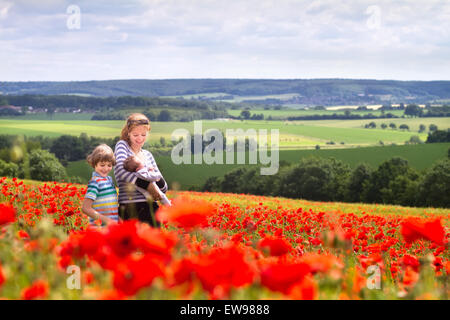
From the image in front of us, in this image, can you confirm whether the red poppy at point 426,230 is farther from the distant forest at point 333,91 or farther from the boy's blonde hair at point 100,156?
the distant forest at point 333,91

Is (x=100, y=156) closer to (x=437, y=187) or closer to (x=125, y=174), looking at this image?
(x=125, y=174)

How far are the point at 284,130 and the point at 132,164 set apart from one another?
111m

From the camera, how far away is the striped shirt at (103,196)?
17.9 ft

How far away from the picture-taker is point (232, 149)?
93.8 metres

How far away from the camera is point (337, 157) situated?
8088cm

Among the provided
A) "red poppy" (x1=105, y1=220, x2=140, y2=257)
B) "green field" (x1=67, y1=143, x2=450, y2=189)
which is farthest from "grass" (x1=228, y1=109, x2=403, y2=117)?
"red poppy" (x1=105, y1=220, x2=140, y2=257)

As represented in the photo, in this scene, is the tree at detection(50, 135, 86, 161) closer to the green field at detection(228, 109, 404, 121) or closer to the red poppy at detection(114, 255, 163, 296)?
the green field at detection(228, 109, 404, 121)

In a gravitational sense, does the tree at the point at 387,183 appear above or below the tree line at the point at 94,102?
below

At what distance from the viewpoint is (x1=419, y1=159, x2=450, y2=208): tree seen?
49219 mm

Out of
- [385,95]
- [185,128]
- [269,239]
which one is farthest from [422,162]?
[385,95]

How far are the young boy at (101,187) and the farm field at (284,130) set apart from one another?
8903cm

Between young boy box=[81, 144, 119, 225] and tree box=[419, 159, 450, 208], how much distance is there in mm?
48785

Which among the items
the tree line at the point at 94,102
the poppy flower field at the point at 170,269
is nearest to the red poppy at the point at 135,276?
the poppy flower field at the point at 170,269
